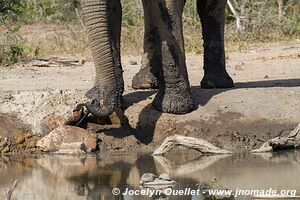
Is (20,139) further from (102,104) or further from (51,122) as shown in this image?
(102,104)

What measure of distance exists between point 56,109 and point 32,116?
0.77 feet

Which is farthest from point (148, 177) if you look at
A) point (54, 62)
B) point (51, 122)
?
point (54, 62)

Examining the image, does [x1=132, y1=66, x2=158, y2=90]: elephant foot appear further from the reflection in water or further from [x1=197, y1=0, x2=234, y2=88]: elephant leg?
the reflection in water

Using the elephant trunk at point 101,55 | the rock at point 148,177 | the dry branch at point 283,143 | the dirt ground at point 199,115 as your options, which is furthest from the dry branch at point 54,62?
the rock at point 148,177

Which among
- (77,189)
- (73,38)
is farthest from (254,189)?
(73,38)

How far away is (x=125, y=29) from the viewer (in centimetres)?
1681

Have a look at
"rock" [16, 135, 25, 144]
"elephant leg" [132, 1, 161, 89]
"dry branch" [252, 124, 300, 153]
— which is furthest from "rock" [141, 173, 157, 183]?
"elephant leg" [132, 1, 161, 89]

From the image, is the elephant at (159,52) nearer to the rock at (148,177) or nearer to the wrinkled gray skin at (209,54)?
the wrinkled gray skin at (209,54)

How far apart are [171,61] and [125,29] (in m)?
7.73

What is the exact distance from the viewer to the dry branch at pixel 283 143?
344 inches

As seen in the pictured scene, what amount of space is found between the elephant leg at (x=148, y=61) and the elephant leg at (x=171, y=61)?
0.41 metres

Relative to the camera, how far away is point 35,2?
1941cm

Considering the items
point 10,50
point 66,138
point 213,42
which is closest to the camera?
point 66,138

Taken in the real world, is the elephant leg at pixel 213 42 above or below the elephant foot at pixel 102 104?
above
